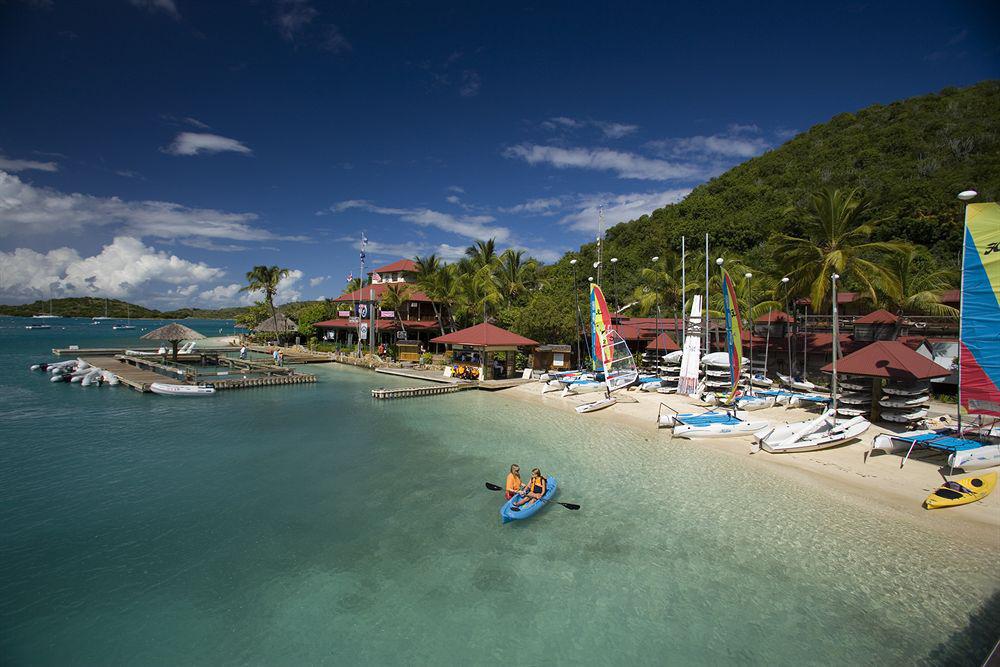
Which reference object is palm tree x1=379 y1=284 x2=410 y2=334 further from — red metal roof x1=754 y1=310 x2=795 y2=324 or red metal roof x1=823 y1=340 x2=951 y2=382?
red metal roof x1=823 y1=340 x2=951 y2=382

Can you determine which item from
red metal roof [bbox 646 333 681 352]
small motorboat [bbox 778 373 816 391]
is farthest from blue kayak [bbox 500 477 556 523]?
red metal roof [bbox 646 333 681 352]

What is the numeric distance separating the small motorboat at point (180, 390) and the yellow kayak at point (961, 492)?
29.9 m

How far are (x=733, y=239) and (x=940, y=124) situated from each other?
25.4 meters

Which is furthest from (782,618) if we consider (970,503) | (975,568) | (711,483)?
(970,503)

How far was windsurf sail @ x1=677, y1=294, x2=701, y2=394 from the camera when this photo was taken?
852 inches

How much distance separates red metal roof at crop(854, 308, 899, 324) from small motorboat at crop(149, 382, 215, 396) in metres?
35.6

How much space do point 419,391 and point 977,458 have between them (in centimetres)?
2181

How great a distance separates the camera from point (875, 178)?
4662 centimetres

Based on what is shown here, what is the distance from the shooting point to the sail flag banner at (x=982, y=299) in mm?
7749

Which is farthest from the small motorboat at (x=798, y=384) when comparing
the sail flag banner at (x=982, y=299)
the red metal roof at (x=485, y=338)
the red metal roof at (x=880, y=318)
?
the red metal roof at (x=485, y=338)

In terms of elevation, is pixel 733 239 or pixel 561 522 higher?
pixel 733 239

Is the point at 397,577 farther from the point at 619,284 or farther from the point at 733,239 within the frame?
the point at 733,239

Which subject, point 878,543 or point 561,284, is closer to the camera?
point 878,543

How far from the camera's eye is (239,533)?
9508 millimetres
